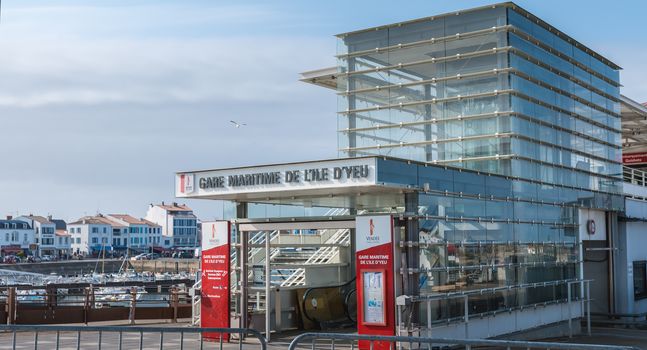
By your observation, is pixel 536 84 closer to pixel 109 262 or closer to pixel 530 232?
pixel 530 232

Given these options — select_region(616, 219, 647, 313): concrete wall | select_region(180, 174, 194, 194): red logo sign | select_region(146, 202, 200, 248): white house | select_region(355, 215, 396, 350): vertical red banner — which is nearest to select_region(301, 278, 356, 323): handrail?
select_region(180, 174, 194, 194): red logo sign

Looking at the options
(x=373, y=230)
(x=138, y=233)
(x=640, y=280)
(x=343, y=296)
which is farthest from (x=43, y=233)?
(x=373, y=230)

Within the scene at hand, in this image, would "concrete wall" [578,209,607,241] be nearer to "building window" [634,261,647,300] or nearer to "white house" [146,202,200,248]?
"building window" [634,261,647,300]

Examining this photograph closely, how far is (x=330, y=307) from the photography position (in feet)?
75.4

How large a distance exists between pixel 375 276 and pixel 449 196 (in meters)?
2.76

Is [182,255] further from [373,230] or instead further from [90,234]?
[373,230]

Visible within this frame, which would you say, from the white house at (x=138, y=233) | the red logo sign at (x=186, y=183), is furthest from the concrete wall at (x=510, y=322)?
the white house at (x=138, y=233)

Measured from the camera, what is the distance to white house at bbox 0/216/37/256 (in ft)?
442

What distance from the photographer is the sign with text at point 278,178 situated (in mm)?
17661

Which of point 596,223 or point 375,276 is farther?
point 596,223

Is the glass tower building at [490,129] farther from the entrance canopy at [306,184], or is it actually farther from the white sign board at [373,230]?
the white sign board at [373,230]

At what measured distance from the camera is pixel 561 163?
2517cm

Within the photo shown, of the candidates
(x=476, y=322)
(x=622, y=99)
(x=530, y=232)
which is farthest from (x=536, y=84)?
(x=622, y=99)

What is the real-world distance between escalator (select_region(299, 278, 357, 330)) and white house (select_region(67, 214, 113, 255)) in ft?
417
